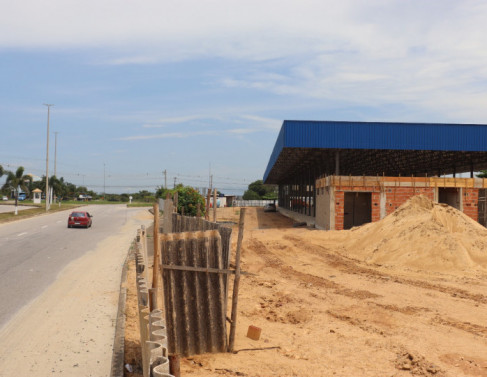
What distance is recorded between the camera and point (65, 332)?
8.16 meters

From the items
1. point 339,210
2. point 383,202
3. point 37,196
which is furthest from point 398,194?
point 37,196

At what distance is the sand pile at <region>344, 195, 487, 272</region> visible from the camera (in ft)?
56.4

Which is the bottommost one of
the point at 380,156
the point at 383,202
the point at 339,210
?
the point at 339,210

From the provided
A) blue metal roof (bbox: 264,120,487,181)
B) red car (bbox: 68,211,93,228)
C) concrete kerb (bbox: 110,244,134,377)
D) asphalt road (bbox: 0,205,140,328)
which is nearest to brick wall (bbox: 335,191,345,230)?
blue metal roof (bbox: 264,120,487,181)

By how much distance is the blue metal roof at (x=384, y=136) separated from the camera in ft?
105

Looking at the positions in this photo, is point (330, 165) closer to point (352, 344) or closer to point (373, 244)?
point (373, 244)

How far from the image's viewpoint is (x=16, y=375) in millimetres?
6277

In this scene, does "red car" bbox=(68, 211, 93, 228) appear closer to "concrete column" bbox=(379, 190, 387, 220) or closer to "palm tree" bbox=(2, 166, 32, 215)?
"concrete column" bbox=(379, 190, 387, 220)

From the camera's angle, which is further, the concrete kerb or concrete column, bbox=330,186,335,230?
concrete column, bbox=330,186,335,230

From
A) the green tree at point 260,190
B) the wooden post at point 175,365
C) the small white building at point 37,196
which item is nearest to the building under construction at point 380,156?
the wooden post at point 175,365

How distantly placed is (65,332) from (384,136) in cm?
2862

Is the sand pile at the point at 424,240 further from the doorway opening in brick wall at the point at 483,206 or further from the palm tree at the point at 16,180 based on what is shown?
the palm tree at the point at 16,180

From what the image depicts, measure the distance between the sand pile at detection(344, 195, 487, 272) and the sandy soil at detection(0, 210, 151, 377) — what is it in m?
11.0

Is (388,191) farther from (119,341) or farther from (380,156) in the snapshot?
(119,341)
